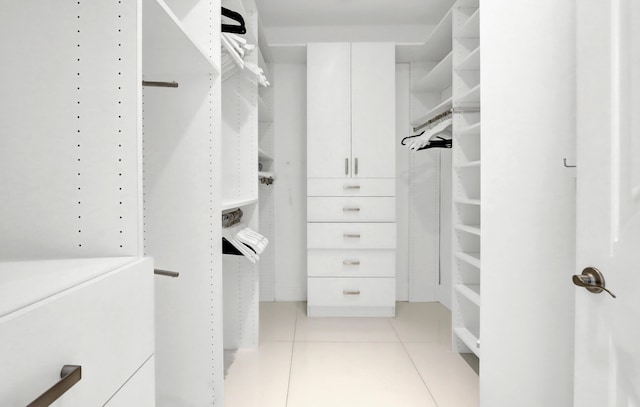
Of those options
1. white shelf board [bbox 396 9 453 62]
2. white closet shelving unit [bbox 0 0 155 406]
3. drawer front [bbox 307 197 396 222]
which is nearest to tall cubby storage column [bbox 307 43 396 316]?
drawer front [bbox 307 197 396 222]

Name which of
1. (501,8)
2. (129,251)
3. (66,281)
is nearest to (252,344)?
(129,251)

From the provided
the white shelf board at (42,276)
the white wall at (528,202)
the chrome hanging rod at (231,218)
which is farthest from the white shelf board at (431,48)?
the white shelf board at (42,276)

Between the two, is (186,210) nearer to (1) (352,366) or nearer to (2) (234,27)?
(2) (234,27)

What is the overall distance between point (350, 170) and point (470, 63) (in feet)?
3.80

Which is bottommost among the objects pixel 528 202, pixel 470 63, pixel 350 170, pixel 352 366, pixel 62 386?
pixel 352 366

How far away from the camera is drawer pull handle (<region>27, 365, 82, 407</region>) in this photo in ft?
1.38

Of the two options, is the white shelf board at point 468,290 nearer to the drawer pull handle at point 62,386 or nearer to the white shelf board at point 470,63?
the white shelf board at point 470,63

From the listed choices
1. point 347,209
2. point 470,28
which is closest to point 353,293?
point 347,209

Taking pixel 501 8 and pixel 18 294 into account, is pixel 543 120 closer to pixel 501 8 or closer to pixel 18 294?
pixel 501 8

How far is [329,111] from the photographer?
9.57 ft

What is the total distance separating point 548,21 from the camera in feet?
4.14

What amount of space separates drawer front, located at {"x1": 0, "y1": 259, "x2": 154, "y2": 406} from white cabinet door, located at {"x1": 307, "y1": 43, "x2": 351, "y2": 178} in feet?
7.37

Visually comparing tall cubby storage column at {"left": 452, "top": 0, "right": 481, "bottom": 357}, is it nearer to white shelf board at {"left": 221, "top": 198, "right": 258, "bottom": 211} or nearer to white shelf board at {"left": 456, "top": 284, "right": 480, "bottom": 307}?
white shelf board at {"left": 456, "top": 284, "right": 480, "bottom": 307}

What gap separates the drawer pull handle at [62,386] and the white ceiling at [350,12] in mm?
2966
